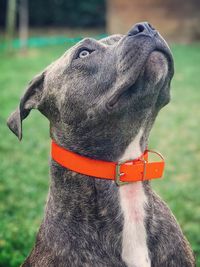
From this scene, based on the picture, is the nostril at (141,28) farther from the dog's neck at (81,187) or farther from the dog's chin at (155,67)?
the dog's neck at (81,187)

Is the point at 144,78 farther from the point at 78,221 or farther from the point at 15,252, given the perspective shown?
the point at 15,252

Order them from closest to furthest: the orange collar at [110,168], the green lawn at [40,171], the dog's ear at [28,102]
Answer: the orange collar at [110,168], the dog's ear at [28,102], the green lawn at [40,171]

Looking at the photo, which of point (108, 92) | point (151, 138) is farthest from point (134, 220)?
point (151, 138)

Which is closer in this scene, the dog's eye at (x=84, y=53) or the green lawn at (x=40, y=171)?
the dog's eye at (x=84, y=53)

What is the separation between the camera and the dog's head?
3.12 m

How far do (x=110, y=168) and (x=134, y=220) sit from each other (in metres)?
0.35

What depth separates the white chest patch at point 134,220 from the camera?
10.4ft

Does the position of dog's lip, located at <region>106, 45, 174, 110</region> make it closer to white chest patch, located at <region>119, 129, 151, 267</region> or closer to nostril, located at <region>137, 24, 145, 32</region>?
nostril, located at <region>137, 24, 145, 32</region>

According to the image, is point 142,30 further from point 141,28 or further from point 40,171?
point 40,171

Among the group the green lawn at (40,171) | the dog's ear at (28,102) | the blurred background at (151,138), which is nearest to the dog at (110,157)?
the dog's ear at (28,102)

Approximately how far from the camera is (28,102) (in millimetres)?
3723

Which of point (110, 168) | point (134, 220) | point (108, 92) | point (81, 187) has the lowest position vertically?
point (134, 220)

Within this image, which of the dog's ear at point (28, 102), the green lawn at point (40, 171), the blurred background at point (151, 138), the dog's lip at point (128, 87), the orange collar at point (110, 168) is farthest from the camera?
the blurred background at point (151, 138)

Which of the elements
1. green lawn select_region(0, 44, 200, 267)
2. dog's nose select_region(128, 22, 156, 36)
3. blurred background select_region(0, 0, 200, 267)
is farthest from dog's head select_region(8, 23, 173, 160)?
green lawn select_region(0, 44, 200, 267)
